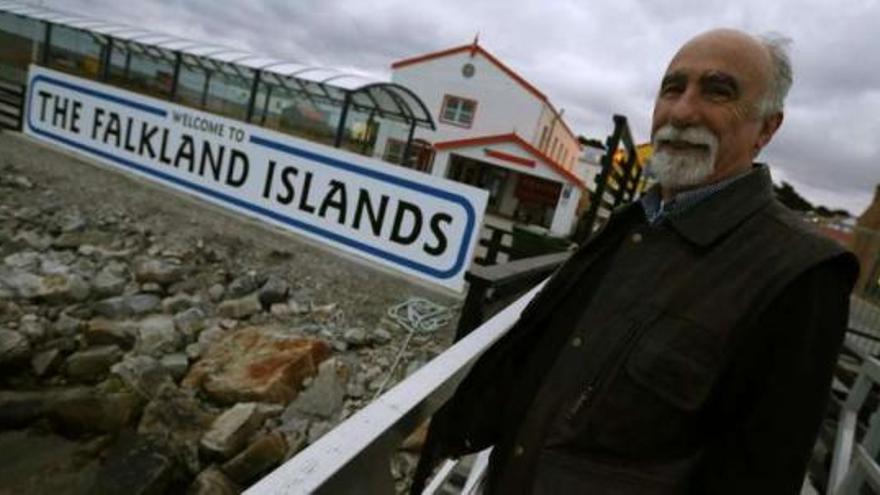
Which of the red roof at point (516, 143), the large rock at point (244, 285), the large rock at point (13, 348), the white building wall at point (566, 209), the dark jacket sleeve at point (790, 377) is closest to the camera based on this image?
the dark jacket sleeve at point (790, 377)

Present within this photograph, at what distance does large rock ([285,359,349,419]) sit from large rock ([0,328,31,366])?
2.93 metres

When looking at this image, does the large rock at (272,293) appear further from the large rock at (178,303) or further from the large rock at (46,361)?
the large rock at (46,361)

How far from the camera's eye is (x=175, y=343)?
5.73 m

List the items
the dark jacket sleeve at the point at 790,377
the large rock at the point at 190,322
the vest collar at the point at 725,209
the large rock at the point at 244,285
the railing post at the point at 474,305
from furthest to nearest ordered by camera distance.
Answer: the large rock at the point at 244,285
the large rock at the point at 190,322
the railing post at the point at 474,305
the vest collar at the point at 725,209
the dark jacket sleeve at the point at 790,377

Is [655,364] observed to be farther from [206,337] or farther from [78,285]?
[78,285]

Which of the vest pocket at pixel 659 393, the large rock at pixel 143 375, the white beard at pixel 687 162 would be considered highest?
the white beard at pixel 687 162

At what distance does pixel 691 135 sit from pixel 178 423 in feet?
15.5

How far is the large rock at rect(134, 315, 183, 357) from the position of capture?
5625 millimetres

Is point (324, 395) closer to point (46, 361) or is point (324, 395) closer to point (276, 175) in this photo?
point (46, 361)

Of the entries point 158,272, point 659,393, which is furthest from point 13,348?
point 659,393

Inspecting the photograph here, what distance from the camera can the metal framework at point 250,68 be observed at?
1360 cm

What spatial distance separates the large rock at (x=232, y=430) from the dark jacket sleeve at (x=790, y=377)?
3.97m

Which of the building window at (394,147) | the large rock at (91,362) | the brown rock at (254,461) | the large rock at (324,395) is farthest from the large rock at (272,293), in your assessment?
the building window at (394,147)

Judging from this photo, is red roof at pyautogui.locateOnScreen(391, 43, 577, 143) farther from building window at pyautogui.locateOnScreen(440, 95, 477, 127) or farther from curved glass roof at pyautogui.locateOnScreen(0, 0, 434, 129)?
curved glass roof at pyautogui.locateOnScreen(0, 0, 434, 129)
